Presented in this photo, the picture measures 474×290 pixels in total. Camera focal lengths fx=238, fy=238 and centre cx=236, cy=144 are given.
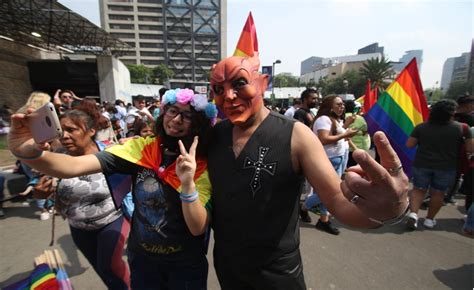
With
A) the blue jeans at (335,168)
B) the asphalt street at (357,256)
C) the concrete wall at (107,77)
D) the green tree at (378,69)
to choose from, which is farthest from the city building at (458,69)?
the blue jeans at (335,168)

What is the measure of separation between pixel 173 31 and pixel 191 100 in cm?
7230

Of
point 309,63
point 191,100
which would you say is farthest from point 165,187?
point 309,63

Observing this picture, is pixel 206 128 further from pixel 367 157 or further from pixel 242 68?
pixel 367 157

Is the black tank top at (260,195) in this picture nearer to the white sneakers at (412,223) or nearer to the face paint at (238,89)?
the face paint at (238,89)

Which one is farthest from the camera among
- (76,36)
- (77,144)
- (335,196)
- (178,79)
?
(178,79)

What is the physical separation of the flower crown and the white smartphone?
1.82 feet

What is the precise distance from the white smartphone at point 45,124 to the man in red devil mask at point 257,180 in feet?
2.32

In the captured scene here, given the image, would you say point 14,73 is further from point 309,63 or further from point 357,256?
point 309,63

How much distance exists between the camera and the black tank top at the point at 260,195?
113cm

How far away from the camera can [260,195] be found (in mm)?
1145

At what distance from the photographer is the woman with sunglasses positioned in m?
1.36

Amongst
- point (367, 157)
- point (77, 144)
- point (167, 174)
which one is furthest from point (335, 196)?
point (77, 144)

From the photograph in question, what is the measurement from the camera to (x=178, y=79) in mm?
64438

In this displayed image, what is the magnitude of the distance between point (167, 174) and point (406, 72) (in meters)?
4.14
